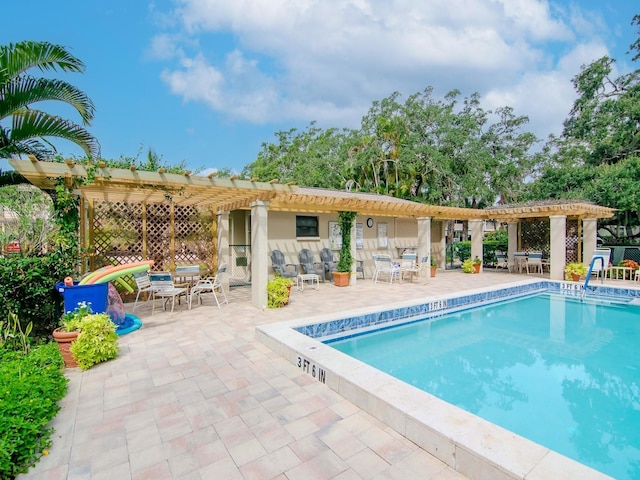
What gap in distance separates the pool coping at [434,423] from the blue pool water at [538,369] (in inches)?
51.0

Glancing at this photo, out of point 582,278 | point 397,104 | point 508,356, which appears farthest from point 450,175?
point 508,356

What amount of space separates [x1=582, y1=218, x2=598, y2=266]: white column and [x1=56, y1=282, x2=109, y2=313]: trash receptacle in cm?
1640

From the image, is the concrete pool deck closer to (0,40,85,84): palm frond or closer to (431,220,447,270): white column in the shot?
(0,40,85,84): palm frond

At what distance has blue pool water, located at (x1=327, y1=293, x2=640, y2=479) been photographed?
347 centimetres

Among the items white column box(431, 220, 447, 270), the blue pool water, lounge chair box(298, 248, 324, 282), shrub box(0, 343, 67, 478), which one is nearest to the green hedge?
shrub box(0, 343, 67, 478)

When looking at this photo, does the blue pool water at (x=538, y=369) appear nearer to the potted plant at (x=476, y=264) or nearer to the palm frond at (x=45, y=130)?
the potted plant at (x=476, y=264)

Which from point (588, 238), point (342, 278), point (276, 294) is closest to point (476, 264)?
point (588, 238)

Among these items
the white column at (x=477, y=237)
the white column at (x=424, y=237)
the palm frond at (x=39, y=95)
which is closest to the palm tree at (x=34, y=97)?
the palm frond at (x=39, y=95)

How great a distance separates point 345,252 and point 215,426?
844 centimetres

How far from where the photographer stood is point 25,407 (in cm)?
260

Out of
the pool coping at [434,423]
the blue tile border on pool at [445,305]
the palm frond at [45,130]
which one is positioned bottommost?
the blue tile border on pool at [445,305]

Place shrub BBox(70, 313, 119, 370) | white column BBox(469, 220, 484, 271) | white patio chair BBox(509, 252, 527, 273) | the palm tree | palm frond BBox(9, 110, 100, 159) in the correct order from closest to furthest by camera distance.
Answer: shrub BBox(70, 313, 119, 370)
the palm tree
palm frond BBox(9, 110, 100, 159)
white patio chair BBox(509, 252, 527, 273)
white column BBox(469, 220, 484, 271)

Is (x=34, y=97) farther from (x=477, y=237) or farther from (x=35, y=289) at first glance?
(x=477, y=237)

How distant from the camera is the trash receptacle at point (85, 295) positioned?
190 inches
